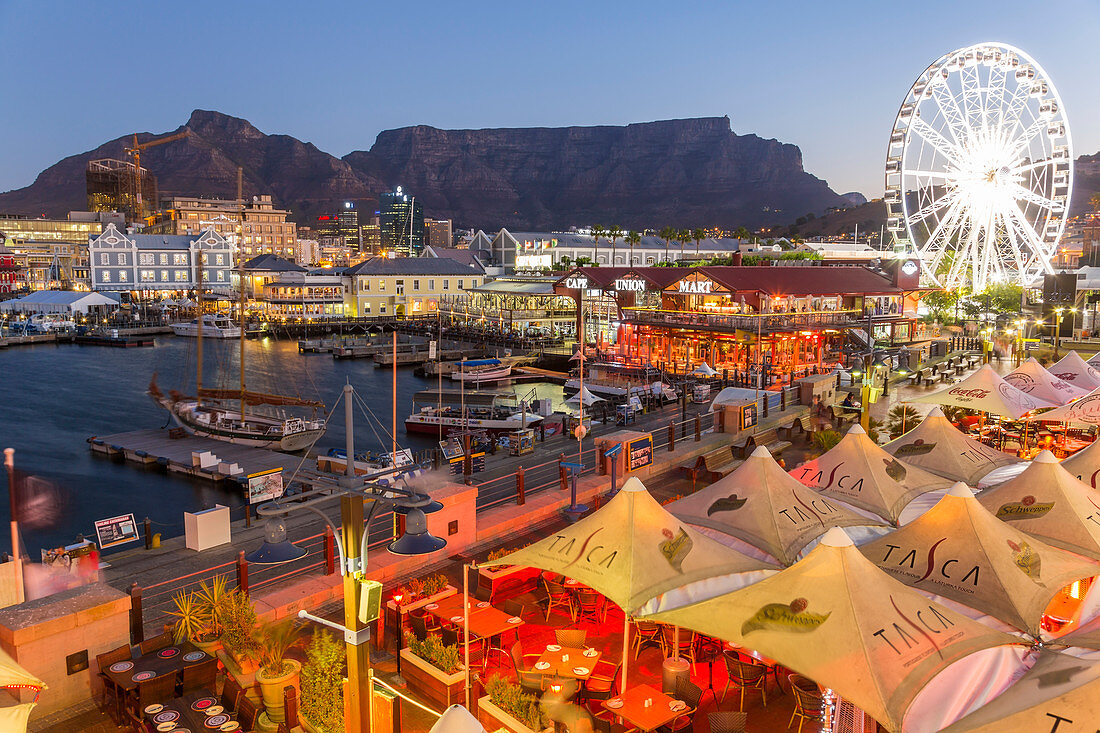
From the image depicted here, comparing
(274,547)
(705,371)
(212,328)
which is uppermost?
(274,547)

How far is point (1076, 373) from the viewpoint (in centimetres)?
2783

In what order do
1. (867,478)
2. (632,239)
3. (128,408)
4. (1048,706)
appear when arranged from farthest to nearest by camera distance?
(632,239), (128,408), (867,478), (1048,706)

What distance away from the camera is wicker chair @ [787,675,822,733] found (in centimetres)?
871

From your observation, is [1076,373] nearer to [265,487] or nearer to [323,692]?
[265,487]

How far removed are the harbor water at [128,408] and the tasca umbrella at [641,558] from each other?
22.2 meters

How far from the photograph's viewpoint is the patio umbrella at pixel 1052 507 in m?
11.4

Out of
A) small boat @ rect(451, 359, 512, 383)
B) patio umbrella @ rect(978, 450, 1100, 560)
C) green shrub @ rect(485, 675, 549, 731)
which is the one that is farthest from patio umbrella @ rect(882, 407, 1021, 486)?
small boat @ rect(451, 359, 512, 383)

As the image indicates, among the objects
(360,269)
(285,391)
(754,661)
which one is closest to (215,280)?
(360,269)

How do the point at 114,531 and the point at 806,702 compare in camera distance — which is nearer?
the point at 806,702

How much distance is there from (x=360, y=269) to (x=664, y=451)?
272 ft

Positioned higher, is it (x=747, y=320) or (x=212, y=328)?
(x=747, y=320)

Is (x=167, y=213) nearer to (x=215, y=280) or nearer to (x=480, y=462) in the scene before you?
(x=215, y=280)

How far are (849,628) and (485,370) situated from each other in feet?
170

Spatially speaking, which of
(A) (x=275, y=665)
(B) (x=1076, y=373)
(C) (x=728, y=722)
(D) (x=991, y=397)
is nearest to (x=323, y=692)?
(A) (x=275, y=665)
